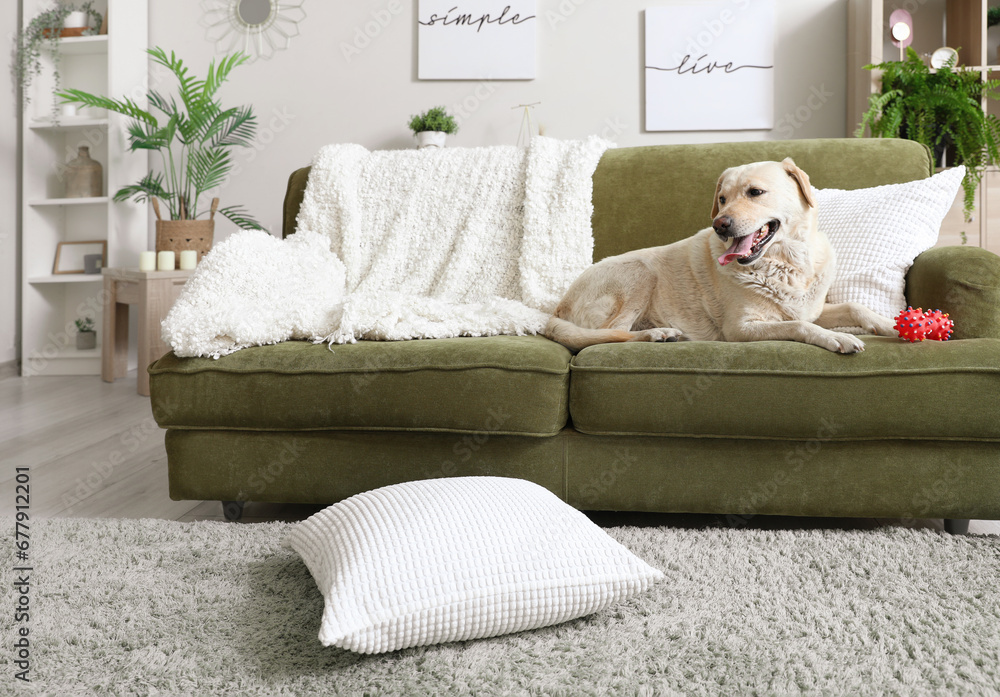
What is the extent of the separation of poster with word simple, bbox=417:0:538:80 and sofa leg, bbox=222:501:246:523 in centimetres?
300

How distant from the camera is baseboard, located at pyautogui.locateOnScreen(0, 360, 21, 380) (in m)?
4.14

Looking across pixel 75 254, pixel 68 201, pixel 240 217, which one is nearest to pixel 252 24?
pixel 240 217

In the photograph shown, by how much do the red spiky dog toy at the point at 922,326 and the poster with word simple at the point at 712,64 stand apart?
8.37ft

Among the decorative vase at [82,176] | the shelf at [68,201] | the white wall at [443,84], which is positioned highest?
the white wall at [443,84]

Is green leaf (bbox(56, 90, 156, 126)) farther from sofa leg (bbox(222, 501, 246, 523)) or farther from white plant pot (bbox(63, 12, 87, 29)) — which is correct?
sofa leg (bbox(222, 501, 246, 523))

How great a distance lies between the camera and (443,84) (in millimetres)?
4207

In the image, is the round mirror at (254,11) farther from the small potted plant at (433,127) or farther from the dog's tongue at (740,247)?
the dog's tongue at (740,247)

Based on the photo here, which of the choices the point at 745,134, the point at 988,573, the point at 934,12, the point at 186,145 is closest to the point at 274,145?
the point at 186,145

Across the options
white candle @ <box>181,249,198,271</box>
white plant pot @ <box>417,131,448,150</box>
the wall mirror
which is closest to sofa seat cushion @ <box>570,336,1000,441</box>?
white plant pot @ <box>417,131,448,150</box>

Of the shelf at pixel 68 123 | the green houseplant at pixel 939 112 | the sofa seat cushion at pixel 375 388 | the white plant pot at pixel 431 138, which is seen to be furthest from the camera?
the shelf at pixel 68 123

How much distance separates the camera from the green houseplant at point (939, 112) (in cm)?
327

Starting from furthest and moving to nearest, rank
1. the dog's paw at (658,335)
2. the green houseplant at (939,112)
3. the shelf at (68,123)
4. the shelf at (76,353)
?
the shelf at (76,353), the shelf at (68,123), the green houseplant at (939,112), the dog's paw at (658,335)

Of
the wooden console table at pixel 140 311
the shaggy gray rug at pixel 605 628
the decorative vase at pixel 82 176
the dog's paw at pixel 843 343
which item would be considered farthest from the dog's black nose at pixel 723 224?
the decorative vase at pixel 82 176

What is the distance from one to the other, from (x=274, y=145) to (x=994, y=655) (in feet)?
13.8
